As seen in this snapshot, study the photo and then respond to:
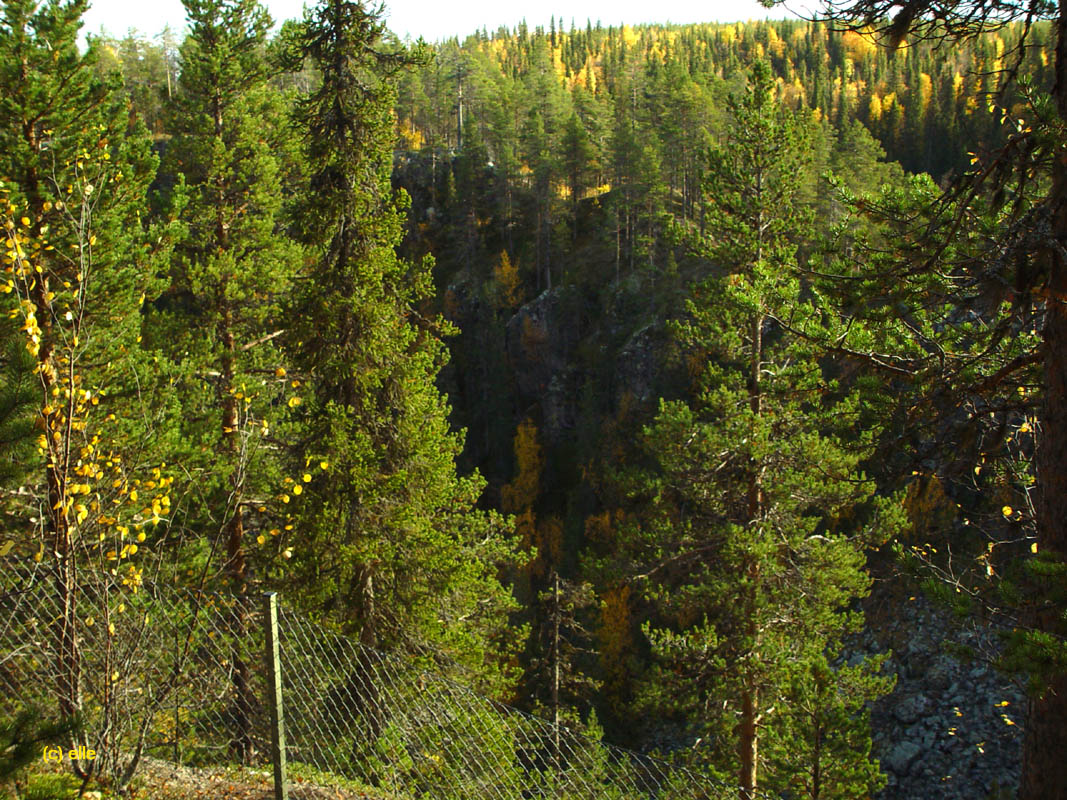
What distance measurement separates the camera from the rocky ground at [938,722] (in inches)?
626

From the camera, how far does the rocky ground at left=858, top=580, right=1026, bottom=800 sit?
52.1ft

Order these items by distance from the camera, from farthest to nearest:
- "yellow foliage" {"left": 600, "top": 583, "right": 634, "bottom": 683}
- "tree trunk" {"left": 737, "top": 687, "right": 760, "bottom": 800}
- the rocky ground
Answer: "yellow foliage" {"left": 600, "top": 583, "right": 634, "bottom": 683} → the rocky ground → "tree trunk" {"left": 737, "top": 687, "right": 760, "bottom": 800}

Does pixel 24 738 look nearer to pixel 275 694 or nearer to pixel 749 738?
pixel 275 694

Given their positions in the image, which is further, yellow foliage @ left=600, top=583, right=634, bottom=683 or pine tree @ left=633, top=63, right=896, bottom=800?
yellow foliage @ left=600, top=583, right=634, bottom=683

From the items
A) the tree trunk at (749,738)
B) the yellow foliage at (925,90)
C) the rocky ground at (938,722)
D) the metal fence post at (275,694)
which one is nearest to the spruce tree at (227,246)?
the metal fence post at (275,694)

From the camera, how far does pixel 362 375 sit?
26.6ft

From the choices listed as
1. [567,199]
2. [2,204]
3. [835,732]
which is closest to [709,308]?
[835,732]

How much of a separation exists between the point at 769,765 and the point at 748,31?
11480 centimetres

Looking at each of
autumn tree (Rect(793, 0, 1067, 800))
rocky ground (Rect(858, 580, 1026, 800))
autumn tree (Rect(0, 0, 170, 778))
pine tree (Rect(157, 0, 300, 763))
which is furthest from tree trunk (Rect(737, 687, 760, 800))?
autumn tree (Rect(0, 0, 170, 778))

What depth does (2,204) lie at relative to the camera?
4.00 metres

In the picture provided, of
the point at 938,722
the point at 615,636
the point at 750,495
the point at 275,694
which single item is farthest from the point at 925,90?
the point at 275,694

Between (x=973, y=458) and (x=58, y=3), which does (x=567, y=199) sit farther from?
(x=973, y=458)

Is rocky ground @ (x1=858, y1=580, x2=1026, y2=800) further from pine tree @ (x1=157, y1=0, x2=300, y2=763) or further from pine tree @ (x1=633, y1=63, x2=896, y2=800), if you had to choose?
pine tree @ (x1=157, y1=0, x2=300, y2=763)

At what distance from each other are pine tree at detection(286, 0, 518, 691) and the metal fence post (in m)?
3.58
